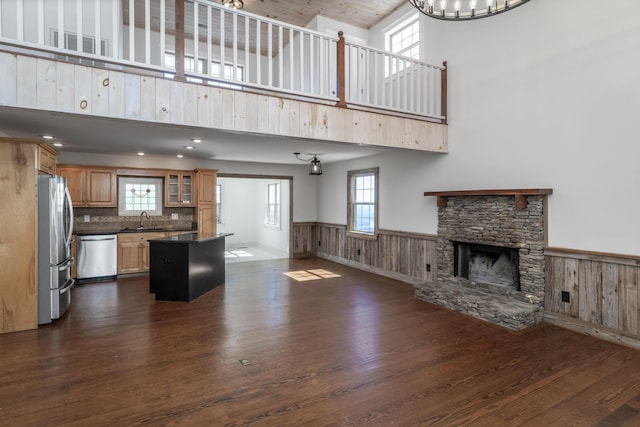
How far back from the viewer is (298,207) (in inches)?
360

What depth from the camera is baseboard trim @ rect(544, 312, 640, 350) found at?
11.4ft

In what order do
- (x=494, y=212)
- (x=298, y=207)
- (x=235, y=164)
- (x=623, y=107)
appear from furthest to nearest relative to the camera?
(x=298, y=207) < (x=235, y=164) < (x=494, y=212) < (x=623, y=107)

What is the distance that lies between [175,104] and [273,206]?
7.15 metres

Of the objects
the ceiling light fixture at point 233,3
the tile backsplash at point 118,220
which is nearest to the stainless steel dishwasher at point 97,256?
the tile backsplash at point 118,220

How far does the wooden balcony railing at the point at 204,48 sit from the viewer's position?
10.5 feet

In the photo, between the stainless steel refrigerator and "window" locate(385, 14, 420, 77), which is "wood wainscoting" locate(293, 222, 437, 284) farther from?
the stainless steel refrigerator

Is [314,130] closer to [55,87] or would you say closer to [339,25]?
[55,87]

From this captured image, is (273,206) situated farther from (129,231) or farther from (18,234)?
(18,234)

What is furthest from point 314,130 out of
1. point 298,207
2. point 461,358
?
point 298,207

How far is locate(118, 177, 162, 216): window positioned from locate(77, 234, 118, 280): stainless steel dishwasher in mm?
955

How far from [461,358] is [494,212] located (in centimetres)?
225

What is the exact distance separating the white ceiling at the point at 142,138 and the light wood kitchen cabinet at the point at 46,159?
30 cm

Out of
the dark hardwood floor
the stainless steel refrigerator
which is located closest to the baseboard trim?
the dark hardwood floor

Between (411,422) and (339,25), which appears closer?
(411,422)
